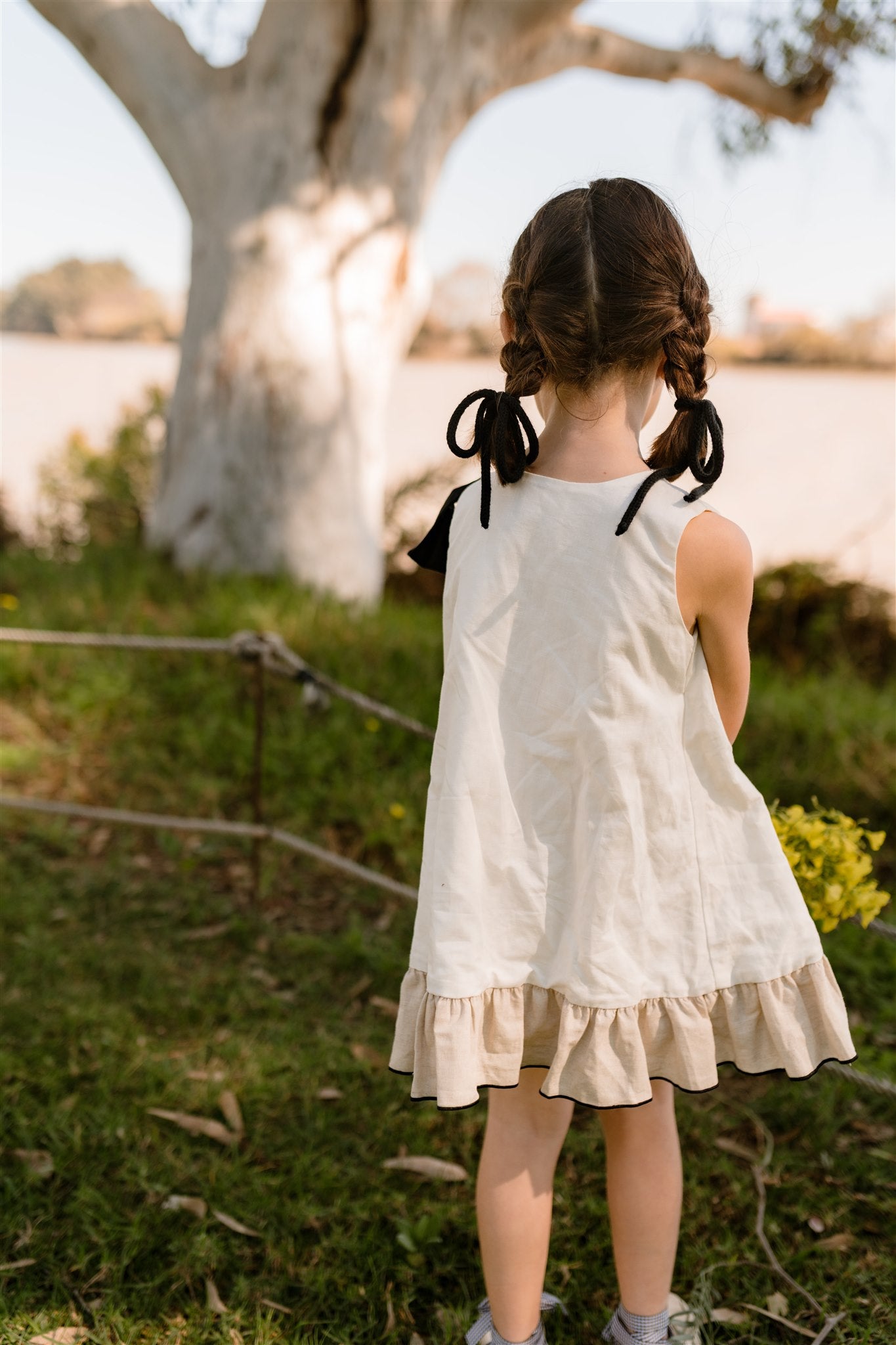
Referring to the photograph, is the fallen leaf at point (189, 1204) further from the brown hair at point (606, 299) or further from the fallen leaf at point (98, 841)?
the fallen leaf at point (98, 841)

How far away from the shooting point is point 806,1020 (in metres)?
1.42

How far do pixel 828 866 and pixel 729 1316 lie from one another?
0.87 meters

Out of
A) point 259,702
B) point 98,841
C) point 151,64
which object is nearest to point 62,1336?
point 259,702

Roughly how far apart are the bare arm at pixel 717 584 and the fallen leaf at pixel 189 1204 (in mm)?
1517

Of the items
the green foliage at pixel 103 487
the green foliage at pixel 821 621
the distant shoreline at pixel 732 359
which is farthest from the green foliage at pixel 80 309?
the green foliage at pixel 821 621

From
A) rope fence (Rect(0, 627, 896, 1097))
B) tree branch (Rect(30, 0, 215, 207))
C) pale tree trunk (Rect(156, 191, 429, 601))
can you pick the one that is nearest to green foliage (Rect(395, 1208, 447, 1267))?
rope fence (Rect(0, 627, 896, 1097))

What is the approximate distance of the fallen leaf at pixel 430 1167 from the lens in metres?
2.16

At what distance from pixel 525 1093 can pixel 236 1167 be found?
959mm

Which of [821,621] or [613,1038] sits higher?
[821,621]

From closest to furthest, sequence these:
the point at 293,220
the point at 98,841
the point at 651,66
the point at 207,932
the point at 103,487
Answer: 1. the point at 207,932
2. the point at 98,841
3. the point at 293,220
4. the point at 651,66
5. the point at 103,487

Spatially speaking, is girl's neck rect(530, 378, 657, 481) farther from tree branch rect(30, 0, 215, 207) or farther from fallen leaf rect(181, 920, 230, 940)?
tree branch rect(30, 0, 215, 207)

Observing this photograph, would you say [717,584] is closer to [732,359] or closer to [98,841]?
[98,841]

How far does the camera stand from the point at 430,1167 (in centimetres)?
218

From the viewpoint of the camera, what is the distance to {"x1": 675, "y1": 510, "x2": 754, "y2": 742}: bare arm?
131cm
